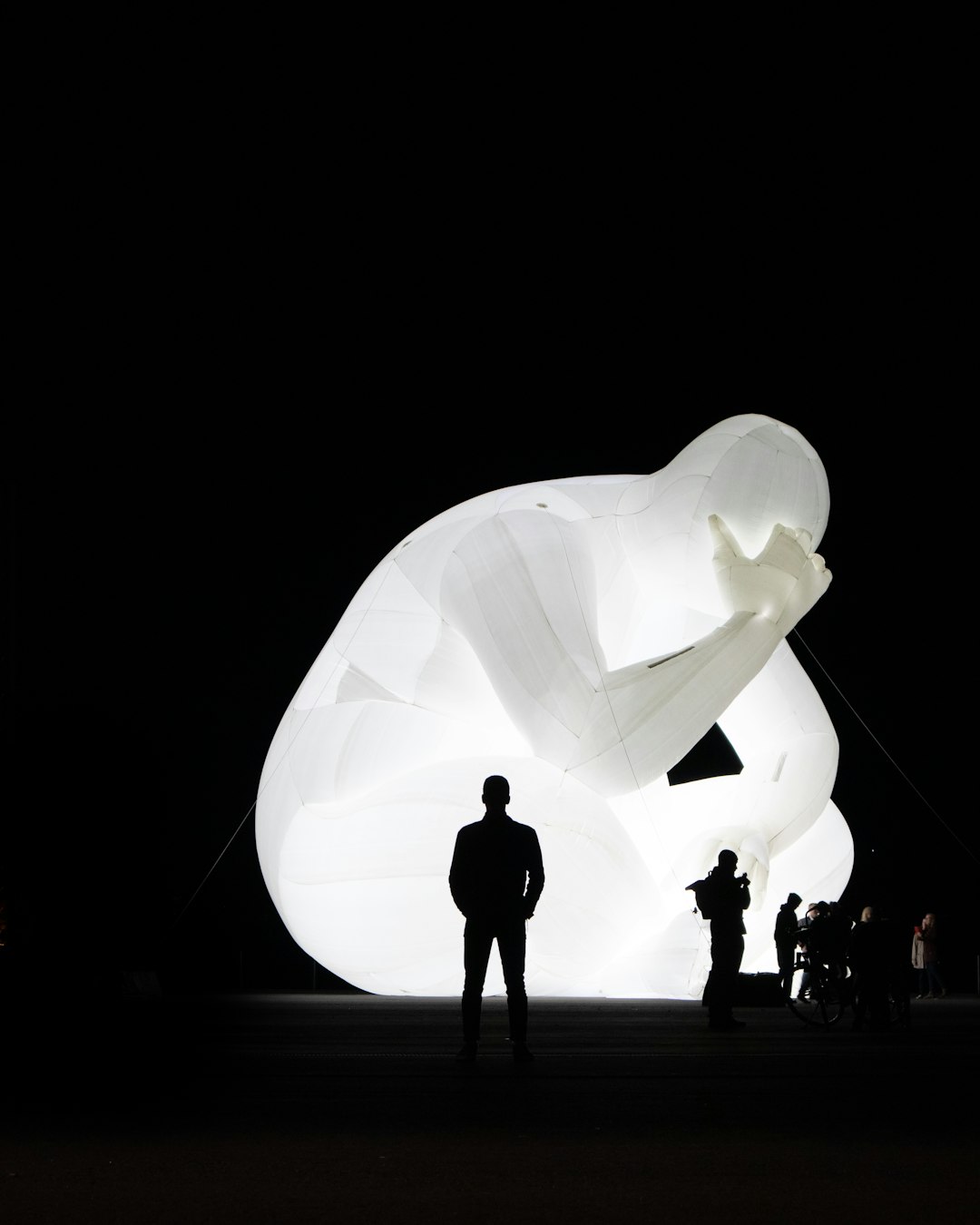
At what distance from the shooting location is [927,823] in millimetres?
28594

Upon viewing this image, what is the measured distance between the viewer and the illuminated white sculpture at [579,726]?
16.5 meters

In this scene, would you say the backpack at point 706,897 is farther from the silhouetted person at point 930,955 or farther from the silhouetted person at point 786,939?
the silhouetted person at point 930,955

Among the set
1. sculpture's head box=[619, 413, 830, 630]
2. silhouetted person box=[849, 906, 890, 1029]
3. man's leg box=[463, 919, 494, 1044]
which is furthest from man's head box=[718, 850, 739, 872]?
sculpture's head box=[619, 413, 830, 630]

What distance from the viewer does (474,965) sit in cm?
827

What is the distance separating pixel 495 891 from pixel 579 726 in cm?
828

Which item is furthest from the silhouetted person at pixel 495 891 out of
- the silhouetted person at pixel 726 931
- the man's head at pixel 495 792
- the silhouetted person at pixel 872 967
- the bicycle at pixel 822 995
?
the bicycle at pixel 822 995

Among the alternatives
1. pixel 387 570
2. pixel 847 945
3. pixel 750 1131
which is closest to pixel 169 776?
pixel 387 570

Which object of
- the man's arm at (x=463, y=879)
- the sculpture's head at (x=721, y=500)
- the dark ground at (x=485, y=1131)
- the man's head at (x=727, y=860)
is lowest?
the dark ground at (x=485, y=1131)

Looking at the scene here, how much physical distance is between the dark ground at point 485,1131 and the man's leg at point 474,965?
21 centimetres

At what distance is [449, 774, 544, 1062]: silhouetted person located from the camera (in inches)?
322

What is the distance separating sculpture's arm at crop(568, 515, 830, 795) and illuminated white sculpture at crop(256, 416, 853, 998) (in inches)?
0.8

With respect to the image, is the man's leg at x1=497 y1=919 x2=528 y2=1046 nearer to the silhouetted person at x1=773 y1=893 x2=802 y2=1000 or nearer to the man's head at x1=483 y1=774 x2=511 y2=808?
the man's head at x1=483 y1=774 x2=511 y2=808

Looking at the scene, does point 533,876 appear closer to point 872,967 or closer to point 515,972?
point 515,972

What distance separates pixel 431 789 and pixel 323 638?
9.98 m
